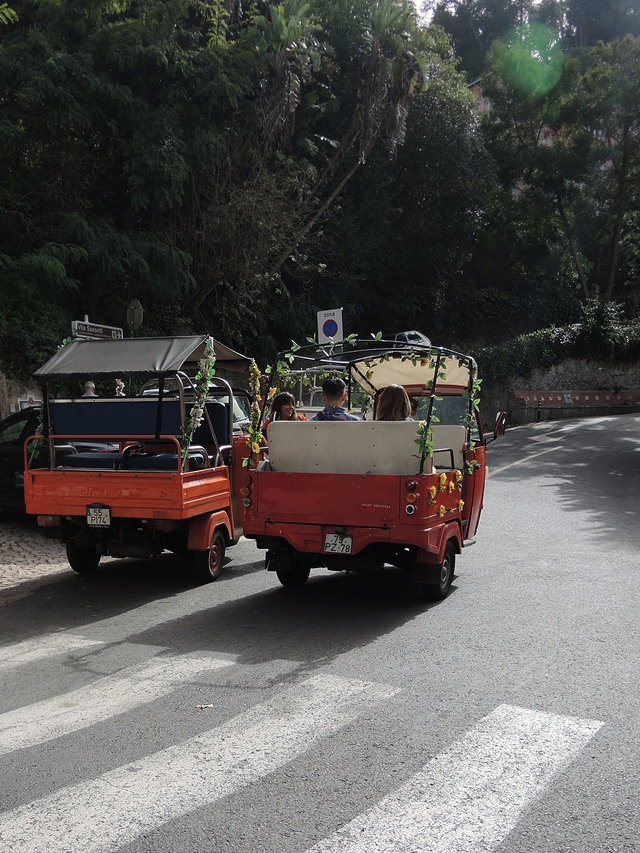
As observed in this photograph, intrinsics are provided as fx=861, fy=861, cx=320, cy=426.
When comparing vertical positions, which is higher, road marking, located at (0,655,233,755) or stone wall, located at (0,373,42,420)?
stone wall, located at (0,373,42,420)

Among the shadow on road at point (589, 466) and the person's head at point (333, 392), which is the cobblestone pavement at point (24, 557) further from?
the shadow on road at point (589, 466)

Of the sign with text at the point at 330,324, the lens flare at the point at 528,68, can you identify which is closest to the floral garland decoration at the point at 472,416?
the sign with text at the point at 330,324

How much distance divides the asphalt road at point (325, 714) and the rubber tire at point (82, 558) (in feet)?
0.87

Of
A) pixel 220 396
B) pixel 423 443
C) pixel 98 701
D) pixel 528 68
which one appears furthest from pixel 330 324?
pixel 528 68

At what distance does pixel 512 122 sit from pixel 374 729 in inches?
1351

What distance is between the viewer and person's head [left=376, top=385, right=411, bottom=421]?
7.84 m

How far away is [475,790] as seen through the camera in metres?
3.87

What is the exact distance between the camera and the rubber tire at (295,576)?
812cm

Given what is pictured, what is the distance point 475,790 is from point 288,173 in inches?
781

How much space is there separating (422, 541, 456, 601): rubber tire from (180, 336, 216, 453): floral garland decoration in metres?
2.65

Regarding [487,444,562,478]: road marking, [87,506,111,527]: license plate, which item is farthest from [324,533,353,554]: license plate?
[487,444,562,478]: road marking

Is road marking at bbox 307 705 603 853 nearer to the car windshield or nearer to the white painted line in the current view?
the white painted line

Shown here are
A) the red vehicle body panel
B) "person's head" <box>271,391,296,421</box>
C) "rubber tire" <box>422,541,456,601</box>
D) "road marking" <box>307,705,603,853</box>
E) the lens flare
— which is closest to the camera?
"road marking" <box>307,705,603,853</box>

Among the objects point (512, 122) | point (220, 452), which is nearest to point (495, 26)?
point (512, 122)
